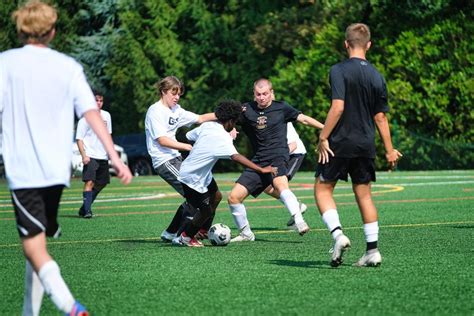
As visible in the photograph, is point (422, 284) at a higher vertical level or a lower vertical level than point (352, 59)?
lower

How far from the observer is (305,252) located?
39.0 feet

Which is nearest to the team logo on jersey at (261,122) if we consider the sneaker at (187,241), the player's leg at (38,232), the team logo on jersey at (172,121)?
the team logo on jersey at (172,121)

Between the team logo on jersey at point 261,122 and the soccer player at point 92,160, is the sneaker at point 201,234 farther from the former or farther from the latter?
the soccer player at point 92,160

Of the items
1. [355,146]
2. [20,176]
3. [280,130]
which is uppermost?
[20,176]

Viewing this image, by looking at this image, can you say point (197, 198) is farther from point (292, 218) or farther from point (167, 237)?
point (292, 218)

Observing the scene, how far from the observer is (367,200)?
10.2 m

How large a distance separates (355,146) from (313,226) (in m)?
5.64

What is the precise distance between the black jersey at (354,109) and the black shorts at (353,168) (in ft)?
0.25

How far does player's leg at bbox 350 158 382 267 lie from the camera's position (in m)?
10.2

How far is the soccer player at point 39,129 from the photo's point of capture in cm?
702

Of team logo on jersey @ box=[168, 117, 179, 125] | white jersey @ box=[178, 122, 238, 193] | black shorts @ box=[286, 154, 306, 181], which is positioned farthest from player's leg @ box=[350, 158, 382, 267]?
black shorts @ box=[286, 154, 306, 181]

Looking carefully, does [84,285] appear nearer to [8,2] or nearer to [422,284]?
[422,284]

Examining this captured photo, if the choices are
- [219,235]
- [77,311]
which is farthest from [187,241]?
[77,311]

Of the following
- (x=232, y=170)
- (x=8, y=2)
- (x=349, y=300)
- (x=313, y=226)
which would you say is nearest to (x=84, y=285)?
(x=349, y=300)
